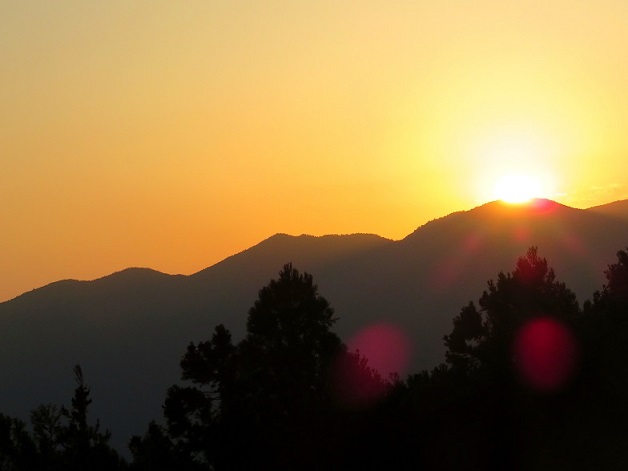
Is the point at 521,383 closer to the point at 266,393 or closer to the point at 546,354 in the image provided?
the point at 546,354

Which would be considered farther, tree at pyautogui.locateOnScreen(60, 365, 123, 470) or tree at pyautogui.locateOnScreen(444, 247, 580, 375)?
tree at pyautogui.locateOnScreen(444, 247, 580, 375)

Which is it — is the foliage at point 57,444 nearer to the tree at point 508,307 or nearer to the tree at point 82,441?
the tree at point 82,441

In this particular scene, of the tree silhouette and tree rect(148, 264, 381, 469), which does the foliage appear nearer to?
tree rect(148, 264, 381, 469)

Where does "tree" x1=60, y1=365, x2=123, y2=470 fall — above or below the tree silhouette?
above

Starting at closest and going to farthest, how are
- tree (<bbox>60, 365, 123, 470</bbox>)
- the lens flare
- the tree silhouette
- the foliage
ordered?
tree (<bbox>60, 365, 123, 470</bbox>) → the tree silhouette → the foliage → the lens flare

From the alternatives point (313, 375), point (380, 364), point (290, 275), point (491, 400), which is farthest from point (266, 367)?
point (380, 364)

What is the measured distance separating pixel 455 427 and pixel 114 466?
15.4 metres

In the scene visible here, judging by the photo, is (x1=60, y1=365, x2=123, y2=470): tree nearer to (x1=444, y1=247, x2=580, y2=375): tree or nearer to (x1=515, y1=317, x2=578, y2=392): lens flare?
(x1=515, y1=317, x2=578, y2=392): lens flare

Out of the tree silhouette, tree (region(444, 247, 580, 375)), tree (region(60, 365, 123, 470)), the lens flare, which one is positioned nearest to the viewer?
tree (region(60, 365, 123, 470))

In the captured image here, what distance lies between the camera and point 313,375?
5019 cm

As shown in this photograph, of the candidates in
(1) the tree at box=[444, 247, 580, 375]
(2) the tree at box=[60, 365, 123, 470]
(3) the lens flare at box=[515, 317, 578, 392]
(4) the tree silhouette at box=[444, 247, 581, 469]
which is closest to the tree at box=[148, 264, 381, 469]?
(2) the tree at box=[60, 365, 123, 470]

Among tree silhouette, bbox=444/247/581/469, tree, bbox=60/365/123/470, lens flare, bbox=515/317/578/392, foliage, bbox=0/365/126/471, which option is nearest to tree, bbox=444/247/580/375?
tree silhouette, bbox=444/247/581/469

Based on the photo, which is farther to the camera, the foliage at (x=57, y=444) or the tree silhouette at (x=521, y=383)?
the foliage at (x=57, y=444)

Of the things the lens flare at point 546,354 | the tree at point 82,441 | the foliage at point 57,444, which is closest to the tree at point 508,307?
the lens flare at point 546,354
